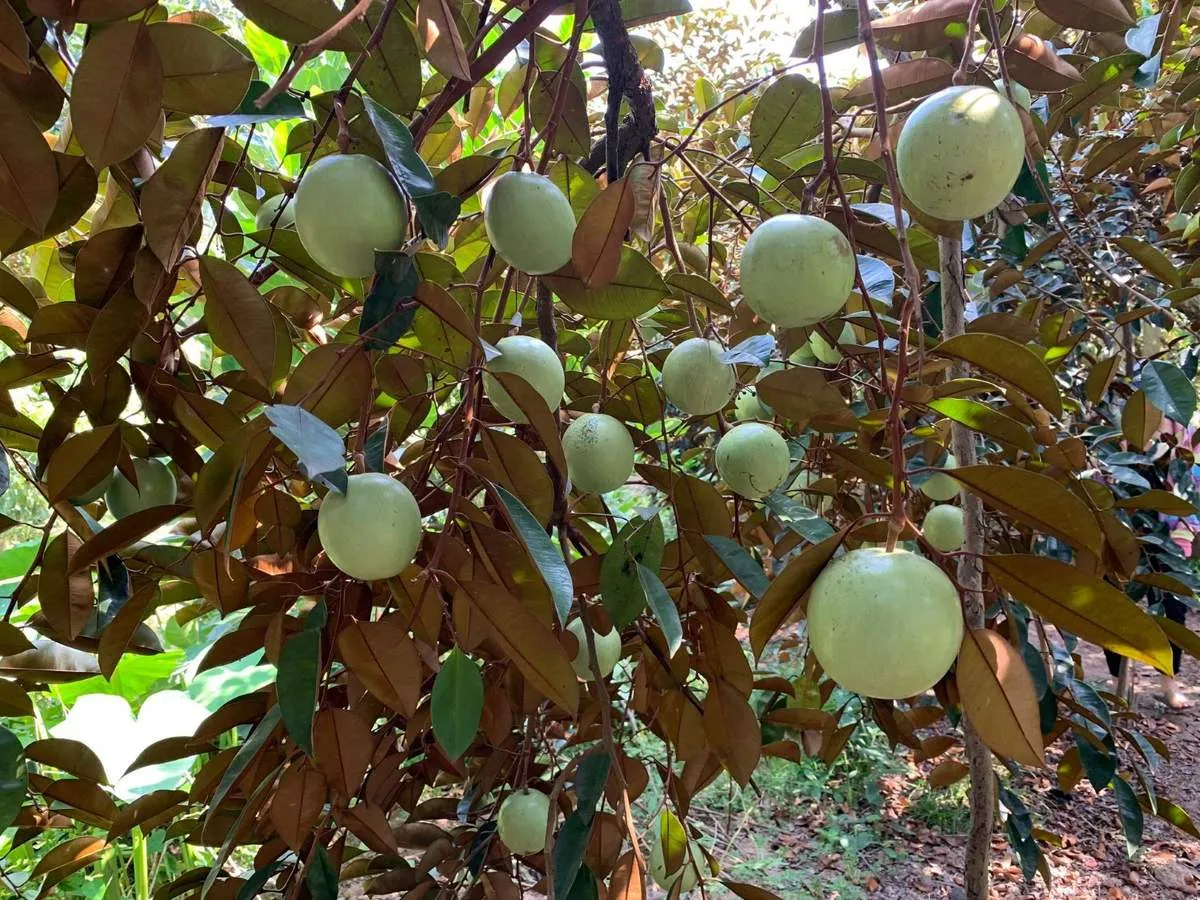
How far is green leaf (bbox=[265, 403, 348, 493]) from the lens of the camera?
434 mm

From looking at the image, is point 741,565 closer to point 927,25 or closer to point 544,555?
point 544,555

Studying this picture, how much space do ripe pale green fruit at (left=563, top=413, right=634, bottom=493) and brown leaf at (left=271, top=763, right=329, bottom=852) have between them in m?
0.39

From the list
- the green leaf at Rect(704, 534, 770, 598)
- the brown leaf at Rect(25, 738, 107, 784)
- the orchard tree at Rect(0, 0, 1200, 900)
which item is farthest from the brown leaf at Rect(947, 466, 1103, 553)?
the brown leaf at Rect(25, 738, 107, 784)

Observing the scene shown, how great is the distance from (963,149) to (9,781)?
0.92 metres

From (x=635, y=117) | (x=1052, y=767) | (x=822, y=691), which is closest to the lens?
(x=635, y=117)

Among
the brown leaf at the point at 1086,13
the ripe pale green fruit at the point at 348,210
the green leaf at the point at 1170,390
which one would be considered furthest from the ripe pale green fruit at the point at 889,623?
the green leaf at the point at 1170,390

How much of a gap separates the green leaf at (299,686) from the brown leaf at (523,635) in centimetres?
12

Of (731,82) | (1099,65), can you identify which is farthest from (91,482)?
(731,82)

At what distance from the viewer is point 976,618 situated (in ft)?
3.36

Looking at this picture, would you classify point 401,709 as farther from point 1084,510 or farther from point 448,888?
point 1084,510

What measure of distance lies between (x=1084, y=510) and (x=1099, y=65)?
2.24 ft

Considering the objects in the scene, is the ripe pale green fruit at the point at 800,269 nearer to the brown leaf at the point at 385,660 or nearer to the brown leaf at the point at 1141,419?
the brown leaf at the point at 385,660

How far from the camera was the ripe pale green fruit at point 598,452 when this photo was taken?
82 cm

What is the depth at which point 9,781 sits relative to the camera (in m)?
0.69
